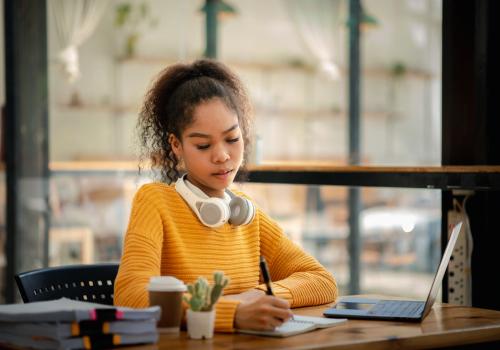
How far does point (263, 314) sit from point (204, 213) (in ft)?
1.46

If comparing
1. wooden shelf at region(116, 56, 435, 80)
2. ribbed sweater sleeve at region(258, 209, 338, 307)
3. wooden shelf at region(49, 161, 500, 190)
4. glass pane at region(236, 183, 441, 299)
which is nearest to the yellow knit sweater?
ribbed sweater sleeve at region(258, 209, 338, 307)

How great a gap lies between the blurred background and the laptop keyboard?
5.51 feet

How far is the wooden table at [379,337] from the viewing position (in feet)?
5.55

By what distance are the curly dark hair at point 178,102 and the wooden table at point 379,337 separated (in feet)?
1.91

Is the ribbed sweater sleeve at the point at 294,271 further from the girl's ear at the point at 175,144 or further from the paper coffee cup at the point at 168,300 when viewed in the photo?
the paper coffee cup at the point at 168,300

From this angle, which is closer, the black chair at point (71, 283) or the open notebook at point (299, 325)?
the open notebook at point (299, 325)

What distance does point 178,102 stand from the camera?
2273 mm

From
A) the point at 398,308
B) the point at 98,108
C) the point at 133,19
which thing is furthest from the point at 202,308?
the point at 133,19

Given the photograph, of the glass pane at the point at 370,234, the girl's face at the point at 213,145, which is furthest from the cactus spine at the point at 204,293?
the glass pane at the point at 370,234

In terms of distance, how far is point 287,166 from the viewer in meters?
3.77

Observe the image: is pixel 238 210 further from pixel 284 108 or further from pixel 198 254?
pixel 284 108

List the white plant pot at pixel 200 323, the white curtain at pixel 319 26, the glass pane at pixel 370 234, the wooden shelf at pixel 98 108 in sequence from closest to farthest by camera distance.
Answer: the white plant pot at pixel 200 323 < the glass pane at pixel 370 234 < the white curtain at pixel 319 26 < the wooden shelf at pixel 98 108

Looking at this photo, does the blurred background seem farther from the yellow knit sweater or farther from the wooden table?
the wooden table

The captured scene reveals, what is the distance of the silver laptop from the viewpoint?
1996 millimetres
